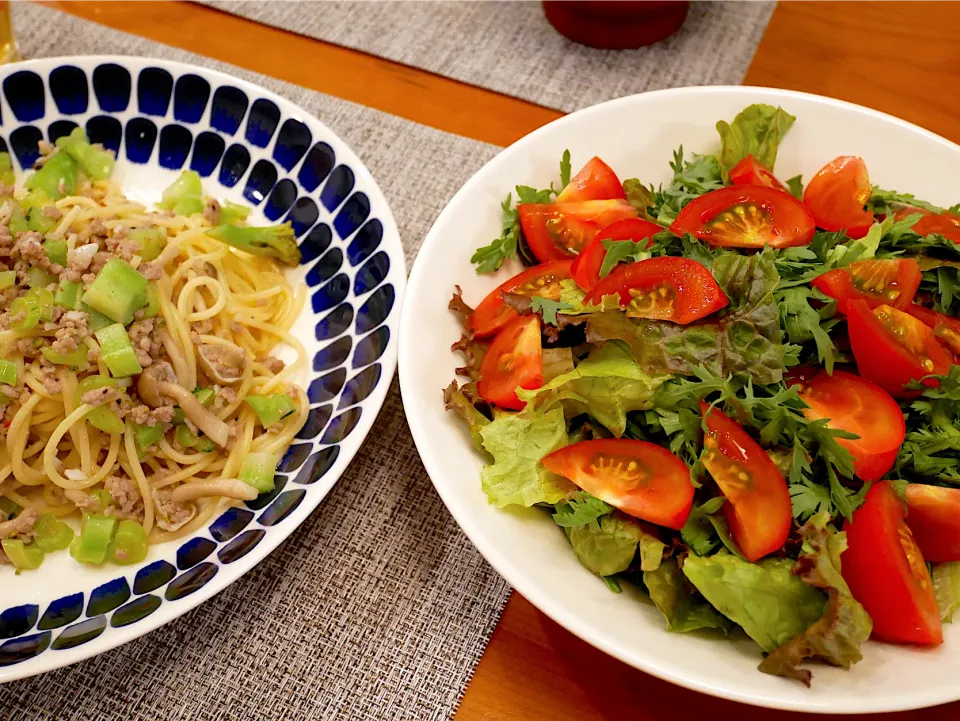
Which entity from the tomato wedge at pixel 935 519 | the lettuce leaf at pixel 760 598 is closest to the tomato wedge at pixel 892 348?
the tomato wedge at pixel 935 519

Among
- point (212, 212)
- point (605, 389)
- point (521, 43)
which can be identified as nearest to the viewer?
point (605, 389)

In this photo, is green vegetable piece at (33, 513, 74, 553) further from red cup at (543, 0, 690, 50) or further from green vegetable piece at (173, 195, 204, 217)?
red cup at (543, 0, 690, 50)

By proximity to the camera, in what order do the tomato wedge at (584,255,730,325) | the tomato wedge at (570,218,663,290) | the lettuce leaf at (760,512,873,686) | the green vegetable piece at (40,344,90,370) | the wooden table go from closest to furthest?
the lettuce leaf at (760,512,873,686)
the tomato wedge at (584,255,730,325)
the tomato wedge at (570,218,663,290)
the green vegetable piece at (40,344,90,370)
the wooden table

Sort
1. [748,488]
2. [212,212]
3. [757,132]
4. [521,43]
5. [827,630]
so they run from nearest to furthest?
[827,630] < [748,488] < [757,132] < [212,212] < [521,43]

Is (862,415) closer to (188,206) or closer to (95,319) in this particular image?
(95,319)

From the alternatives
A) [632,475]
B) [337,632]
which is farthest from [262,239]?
[632,475]

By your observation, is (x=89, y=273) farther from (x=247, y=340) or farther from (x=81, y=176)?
(x=81, y=176)

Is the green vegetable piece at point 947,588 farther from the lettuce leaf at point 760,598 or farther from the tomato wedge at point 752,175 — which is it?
the tomato wedge at point 752,175

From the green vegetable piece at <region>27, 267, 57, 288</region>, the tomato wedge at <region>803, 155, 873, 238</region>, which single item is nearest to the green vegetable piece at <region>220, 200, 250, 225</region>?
the green vegetable piece at <region>27, 267, 57, 288</region>
